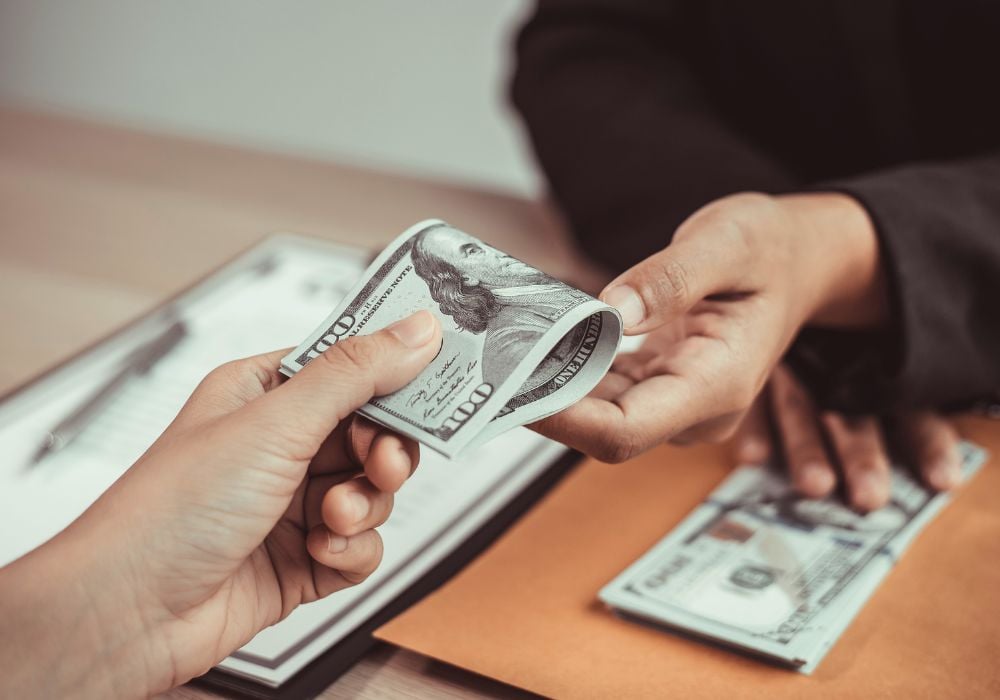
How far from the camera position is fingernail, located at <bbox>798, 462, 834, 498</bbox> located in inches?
35.5

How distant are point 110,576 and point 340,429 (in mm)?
182

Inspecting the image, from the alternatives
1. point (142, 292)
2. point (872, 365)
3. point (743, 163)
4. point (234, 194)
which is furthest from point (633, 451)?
point (234, 194)

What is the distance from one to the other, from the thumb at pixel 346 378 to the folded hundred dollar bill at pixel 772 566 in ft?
0.81

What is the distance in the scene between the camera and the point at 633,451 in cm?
71

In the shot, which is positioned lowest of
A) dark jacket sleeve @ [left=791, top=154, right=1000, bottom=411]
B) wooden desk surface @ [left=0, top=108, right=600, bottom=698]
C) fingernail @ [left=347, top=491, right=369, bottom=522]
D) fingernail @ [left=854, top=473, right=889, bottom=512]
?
fingernail @ [left=854, top=473, right=889, bottom=512]

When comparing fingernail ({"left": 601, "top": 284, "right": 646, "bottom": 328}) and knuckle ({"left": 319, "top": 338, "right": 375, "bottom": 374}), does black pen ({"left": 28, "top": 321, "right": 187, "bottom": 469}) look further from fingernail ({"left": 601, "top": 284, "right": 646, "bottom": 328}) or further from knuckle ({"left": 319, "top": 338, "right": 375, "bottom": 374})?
fingernail ({"left": 601, "top": 284, "right": 646, "bottom": 328})

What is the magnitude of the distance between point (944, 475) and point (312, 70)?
2496mm

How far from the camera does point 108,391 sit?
1.04m

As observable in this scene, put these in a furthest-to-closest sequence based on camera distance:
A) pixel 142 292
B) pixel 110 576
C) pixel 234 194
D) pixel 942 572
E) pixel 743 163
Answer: pixel 234 194 → pixel 142 292 → pixel 743 163 → pixel 942 572 → pixel 110 576

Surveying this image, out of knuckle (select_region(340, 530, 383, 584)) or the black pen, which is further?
the black pen

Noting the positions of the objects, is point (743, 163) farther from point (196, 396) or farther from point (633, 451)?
point (196, 396)

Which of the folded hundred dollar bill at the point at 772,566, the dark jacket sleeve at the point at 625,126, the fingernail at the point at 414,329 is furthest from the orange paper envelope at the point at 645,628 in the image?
the dark jacket sleeve at the point at 625,126

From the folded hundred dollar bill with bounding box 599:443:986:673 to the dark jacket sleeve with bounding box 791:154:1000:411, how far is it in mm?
80

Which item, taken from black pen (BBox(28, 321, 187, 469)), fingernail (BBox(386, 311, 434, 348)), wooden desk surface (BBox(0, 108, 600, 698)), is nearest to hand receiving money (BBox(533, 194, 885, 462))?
fingernail (BBox(386, 311, 434, 348))
